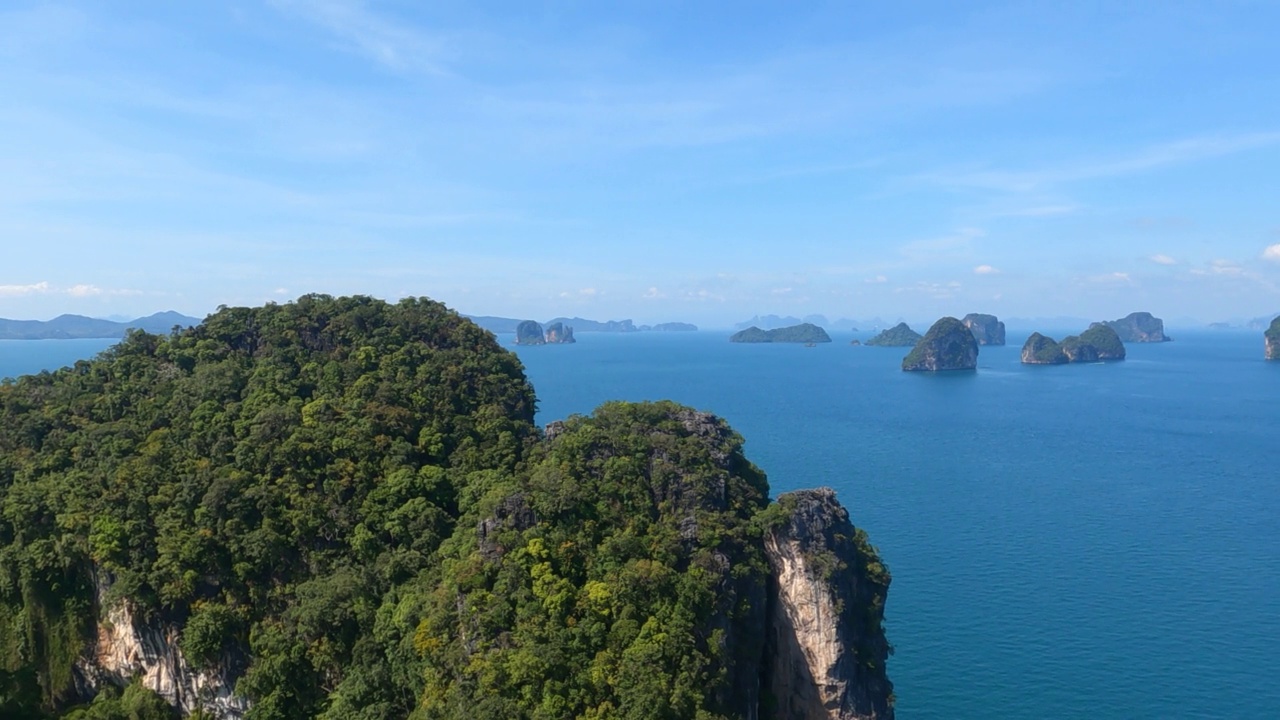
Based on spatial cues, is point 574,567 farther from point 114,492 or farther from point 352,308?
point 352,308

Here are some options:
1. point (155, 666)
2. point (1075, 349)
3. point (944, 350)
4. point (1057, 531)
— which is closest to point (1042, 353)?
point (1075, 349)

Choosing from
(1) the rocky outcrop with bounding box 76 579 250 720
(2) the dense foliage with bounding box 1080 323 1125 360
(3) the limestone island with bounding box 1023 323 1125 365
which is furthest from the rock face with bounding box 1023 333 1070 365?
(1) the rocky outcrop with bounding box 76 579 250 720

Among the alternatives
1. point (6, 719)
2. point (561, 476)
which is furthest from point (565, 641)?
point (6, 719)

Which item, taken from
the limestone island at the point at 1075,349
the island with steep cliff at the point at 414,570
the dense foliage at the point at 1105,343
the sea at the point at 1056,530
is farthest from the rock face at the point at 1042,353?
the island with steep cliff at the point at 414,570

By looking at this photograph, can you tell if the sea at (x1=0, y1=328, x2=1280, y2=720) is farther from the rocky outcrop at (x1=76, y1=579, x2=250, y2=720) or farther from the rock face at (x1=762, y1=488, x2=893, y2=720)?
the rocky outcrop at (x1=76, y1=579, x2=250, y2=720)

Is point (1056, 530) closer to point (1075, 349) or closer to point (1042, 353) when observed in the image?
point (1042, 353)
